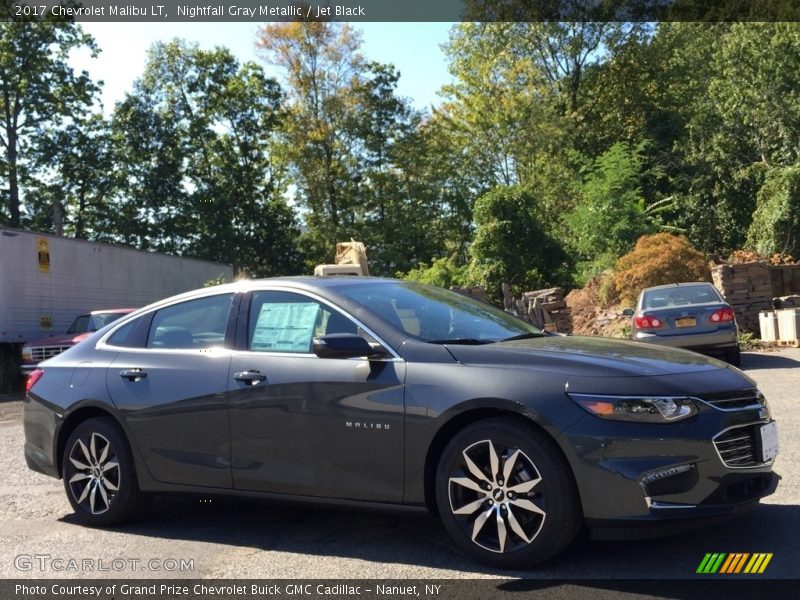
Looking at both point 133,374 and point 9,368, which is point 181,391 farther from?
point 9,368

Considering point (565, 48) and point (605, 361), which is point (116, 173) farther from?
point (605, 361)

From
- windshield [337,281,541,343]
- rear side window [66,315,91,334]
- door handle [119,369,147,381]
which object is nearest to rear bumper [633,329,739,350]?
windshield [337,281,541,343]

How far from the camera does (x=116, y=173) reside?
149ft

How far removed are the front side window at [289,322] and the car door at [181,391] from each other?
0.20 metres

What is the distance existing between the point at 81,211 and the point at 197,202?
5723 millimetres

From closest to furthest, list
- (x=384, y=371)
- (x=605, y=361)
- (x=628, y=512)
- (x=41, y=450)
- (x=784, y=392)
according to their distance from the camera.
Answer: (x=628, y=512), (x=605, y=361), (x=384, y=371), (x=41, y=450), (x=784, y=392)

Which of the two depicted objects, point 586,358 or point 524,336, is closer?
point 586,358

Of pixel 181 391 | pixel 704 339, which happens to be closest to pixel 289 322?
pixel 181 391

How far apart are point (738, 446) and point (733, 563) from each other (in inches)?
22.3

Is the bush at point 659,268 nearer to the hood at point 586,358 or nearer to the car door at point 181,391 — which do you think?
the hood at point 586,358

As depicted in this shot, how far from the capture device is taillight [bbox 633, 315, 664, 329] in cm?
1406

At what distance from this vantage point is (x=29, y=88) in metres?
40.7

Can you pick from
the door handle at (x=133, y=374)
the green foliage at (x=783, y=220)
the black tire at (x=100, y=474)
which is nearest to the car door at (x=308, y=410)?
the door handle at (x=133, y=374)

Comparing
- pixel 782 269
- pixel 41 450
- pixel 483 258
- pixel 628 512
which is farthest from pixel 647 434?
pixel 483 258
